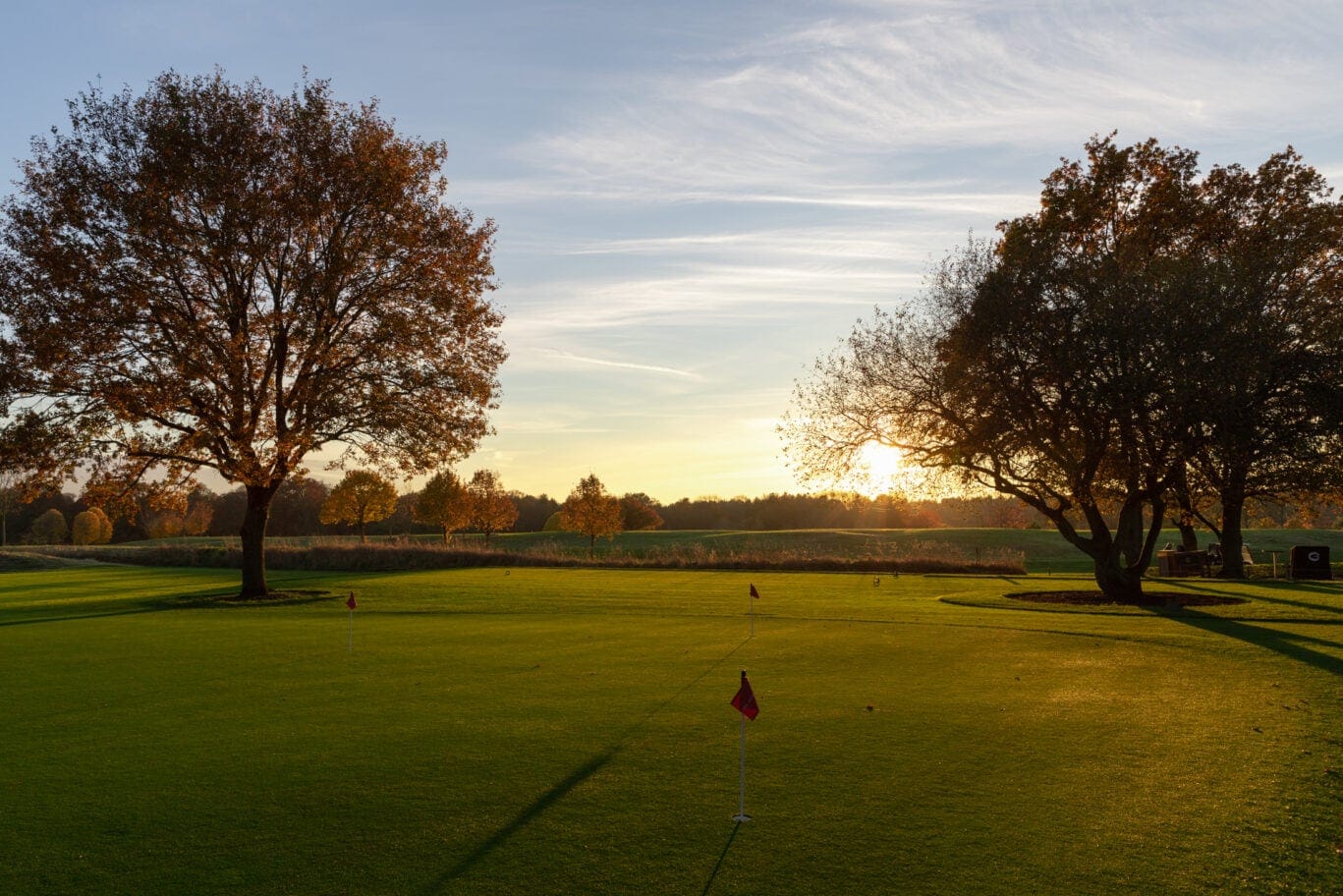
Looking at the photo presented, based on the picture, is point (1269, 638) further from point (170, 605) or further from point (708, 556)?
point (708, 556)

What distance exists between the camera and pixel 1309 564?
38188 millimetres

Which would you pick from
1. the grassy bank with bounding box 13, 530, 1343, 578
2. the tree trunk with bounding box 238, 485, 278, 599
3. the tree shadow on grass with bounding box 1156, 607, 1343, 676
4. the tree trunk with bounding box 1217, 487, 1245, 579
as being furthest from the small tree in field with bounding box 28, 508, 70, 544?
the tree shadow on grass with bounding box 1156, 607, 1343, 676

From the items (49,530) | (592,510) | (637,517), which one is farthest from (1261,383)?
(49,530)

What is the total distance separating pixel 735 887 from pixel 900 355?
25535mm

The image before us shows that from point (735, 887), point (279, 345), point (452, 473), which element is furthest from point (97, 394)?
point (452, 473)

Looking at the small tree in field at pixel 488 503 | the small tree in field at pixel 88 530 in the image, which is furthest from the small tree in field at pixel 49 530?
the small tree in field at pixel 488 503

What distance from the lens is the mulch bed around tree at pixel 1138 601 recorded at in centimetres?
2689

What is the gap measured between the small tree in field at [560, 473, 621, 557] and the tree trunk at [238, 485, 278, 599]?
4508 centimetres

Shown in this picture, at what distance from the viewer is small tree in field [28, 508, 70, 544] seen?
109562 mm

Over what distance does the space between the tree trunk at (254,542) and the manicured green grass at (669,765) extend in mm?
13523

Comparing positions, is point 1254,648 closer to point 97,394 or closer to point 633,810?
point 633,810

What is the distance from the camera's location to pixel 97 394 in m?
27.6

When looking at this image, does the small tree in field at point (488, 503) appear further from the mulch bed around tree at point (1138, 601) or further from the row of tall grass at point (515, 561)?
the mulch bed around tree at point (1138, 601)

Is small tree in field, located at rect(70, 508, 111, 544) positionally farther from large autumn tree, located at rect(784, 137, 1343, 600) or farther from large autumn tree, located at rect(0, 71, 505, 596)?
large autumn tree, located at rect(784, 137, 1343, 600)
